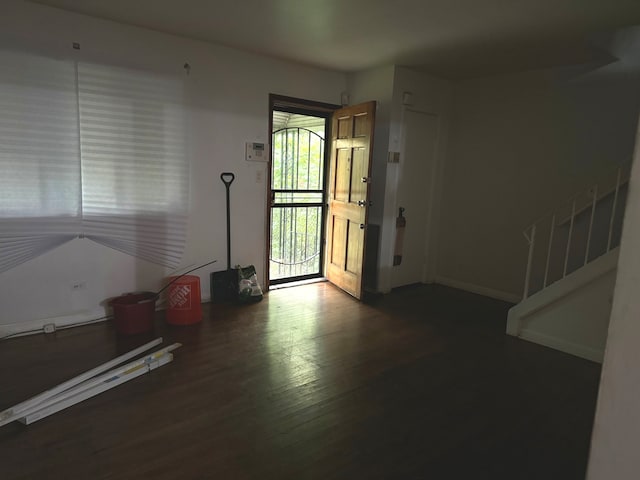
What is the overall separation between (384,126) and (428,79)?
0.80 metres

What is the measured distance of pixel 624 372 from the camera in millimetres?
651

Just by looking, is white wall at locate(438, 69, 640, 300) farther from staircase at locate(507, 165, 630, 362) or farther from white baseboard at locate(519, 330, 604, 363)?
white baseboard at locate(519, 330, 604, 363)

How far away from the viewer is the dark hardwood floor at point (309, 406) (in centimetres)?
189

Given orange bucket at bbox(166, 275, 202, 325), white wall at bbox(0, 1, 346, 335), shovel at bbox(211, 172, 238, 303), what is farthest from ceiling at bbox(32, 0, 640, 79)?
orange bucket at bbox(166, 275, 202, 325)

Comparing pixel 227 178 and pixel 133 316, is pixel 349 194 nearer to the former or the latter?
pixel 227 178

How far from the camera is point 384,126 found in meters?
4.40

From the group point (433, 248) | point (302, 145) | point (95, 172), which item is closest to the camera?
point (95, 172)

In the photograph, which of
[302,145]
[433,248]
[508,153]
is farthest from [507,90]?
[302,145]

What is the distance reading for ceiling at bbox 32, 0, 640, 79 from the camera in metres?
2.72

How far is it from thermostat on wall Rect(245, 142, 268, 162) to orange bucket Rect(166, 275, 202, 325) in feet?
4.72

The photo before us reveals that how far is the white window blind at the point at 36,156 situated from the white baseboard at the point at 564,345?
391cm

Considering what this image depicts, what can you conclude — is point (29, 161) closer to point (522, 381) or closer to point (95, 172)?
point (95, 172)

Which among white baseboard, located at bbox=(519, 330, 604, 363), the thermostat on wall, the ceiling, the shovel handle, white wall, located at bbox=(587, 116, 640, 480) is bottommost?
white baseboard, located at bbox=(519, 330, 604, 363)

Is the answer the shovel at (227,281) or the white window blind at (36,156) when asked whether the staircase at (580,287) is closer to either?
the shovel at (227,281)
